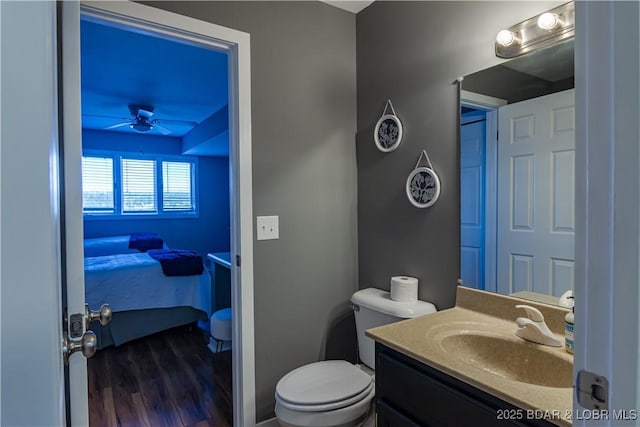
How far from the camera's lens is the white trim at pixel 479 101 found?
1.48 m

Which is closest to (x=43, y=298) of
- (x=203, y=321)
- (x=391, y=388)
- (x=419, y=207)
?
(x=391, y=388)

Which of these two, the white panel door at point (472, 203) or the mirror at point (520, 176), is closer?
the mirror at point (520, 176)

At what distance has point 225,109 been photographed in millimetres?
4117

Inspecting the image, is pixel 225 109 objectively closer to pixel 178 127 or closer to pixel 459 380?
pixel 178 127

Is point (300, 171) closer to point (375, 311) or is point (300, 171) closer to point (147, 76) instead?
point (375, 311)

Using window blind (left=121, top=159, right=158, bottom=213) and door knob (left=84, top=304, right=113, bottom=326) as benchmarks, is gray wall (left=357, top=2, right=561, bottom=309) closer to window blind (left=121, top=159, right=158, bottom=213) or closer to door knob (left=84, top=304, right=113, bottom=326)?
door knob (left=84, top=304, right=113, bottom=326)

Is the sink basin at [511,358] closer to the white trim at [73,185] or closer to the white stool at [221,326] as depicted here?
the white trim at [73,185]

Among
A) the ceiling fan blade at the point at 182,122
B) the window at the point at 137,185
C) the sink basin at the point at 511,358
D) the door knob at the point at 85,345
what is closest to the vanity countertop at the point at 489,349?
the sink basin at the point at 511,358

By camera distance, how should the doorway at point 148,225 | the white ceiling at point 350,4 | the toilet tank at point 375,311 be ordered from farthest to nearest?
the doorway at point 148,225 < the white ceiling at point 350,4 < the toilet tank at point 375,311

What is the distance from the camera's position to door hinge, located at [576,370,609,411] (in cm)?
50

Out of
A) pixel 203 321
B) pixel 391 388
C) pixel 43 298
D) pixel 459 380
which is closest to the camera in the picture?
pixel 43 298

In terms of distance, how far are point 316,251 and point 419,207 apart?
2.10 ft

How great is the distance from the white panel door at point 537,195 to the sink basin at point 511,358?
26 centimetres

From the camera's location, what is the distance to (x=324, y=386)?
1595 millimetres
